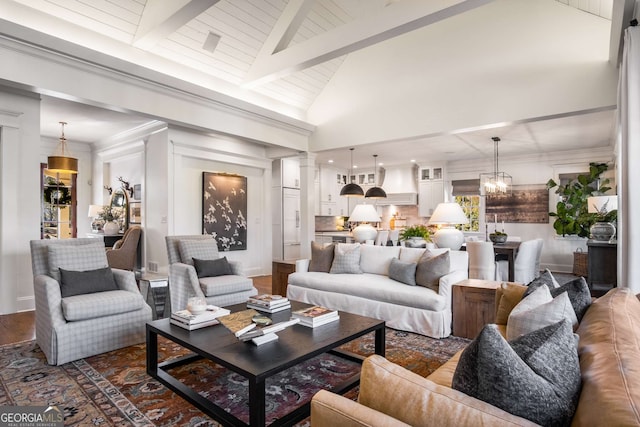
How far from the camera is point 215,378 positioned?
2564 millimetres

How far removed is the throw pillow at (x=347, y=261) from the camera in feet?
14.5

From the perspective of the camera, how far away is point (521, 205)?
845 centimetres

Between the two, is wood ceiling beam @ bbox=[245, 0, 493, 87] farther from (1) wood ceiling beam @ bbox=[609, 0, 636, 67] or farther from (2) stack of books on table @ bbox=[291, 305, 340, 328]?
(2) stack of books on table @ bbox=[291, 305, 340, 328]

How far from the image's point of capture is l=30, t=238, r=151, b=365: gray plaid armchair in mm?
2844

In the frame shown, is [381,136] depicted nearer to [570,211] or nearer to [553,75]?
[553,75]

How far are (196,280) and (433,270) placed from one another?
2498 mm

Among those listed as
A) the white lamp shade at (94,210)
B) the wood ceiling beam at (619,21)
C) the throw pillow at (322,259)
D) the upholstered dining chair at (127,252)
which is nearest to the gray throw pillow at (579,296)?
the wood ceiling beam at (619,21)

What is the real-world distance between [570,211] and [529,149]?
155cm

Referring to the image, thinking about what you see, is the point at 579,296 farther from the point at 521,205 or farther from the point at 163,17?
the point at 521,205

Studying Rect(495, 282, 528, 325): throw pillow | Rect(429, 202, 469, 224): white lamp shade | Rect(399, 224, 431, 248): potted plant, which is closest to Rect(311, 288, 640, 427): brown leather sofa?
Rect(495, 282, 528, 325): throw pillow

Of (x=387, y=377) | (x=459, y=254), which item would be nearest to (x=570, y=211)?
(x=459, y=254)

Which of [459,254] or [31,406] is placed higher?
[459,254]

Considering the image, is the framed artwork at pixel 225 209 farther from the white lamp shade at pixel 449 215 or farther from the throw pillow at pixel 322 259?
the white lamp shade at pixel 449 215

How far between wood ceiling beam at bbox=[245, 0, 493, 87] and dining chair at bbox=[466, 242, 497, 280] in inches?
123
